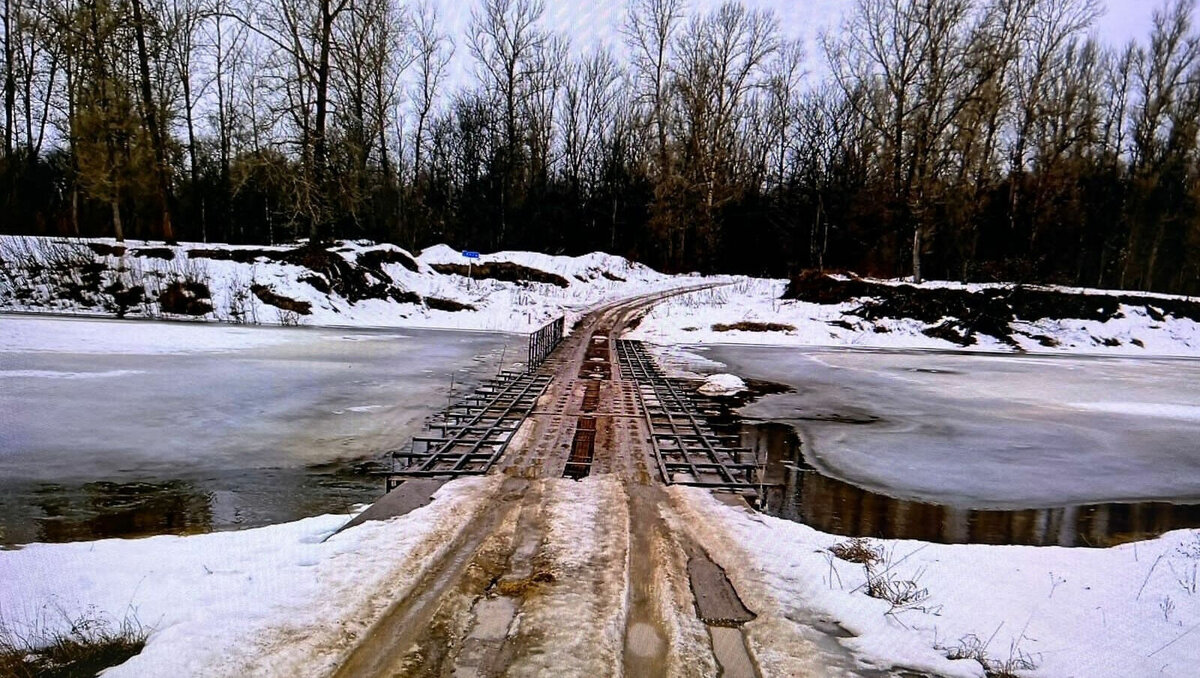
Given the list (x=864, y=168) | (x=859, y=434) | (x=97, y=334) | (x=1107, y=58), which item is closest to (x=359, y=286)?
(x=97, y=334)

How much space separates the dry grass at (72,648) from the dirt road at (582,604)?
1043mm

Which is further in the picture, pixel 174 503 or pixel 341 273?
pixel 341 273

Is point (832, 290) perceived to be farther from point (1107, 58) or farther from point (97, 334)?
point (1107, 58)

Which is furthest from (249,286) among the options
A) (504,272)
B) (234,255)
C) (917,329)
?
(917,329)

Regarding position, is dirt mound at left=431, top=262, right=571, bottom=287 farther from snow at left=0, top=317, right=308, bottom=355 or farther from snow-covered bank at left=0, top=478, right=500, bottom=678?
snow-covered bank at left=0, top=478, right=500, bottom=678

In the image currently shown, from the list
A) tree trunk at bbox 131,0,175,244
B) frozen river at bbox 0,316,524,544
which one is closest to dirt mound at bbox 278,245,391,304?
tree trunk at bbox 131,0,175,244

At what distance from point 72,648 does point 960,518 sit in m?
6.14

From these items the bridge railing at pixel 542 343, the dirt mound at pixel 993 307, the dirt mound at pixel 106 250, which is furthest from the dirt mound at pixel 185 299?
the dirt mound at pixel 993 307

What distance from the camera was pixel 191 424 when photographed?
759 centimetres

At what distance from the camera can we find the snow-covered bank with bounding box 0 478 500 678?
2.84 metres

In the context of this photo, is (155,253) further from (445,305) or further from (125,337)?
(445,305)

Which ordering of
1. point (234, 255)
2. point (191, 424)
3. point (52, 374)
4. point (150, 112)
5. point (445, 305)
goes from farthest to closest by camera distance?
point (445, 305) → point (150, 112) → point (234, 255) → point (52, 374) → point (191, 424)

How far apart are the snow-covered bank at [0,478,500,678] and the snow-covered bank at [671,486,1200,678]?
2.04 meters

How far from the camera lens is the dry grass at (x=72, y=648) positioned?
2721 mm
